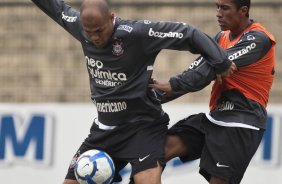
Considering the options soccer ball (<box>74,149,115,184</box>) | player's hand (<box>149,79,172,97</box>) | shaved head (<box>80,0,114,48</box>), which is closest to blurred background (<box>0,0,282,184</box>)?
player's hand (<box>149,79,172,97</box>)

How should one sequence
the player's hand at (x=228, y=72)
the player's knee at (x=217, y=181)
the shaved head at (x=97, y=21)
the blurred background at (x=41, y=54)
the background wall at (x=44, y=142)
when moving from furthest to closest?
the blurred background at (x=41, y=54)
the background wall at (x=44, y=142)
the player's knee at (x=217, y=181)
the player's hand at (x=228, y=72)
the shaved head at (x=97, y=21)

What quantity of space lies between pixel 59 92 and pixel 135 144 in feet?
20.9

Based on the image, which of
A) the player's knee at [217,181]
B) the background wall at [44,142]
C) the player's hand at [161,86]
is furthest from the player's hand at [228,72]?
the background wall at [44,142]

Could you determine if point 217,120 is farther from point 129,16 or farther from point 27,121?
point 129,16

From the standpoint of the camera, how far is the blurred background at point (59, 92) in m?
13.0

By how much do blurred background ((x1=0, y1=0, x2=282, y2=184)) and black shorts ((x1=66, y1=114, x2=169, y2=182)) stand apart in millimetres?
3943

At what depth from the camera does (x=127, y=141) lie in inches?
348

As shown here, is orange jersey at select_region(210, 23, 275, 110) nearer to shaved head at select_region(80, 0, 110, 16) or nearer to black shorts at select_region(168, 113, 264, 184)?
black shorts at select_region(168, 113, 264, 184)

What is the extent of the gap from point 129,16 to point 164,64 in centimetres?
79

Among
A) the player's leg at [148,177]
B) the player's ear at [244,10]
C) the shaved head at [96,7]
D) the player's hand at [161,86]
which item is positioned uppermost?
the shaved head at [96,7]

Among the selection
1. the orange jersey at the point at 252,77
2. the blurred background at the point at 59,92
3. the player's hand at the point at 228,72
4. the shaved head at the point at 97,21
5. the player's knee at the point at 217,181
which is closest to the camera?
the shaved head at the point at 97,21

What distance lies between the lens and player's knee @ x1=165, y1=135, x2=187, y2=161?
29.7 feet

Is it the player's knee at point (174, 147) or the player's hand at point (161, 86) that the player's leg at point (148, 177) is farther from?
the player's hand at point (161, 86)

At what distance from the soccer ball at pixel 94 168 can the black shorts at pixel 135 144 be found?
196mm
